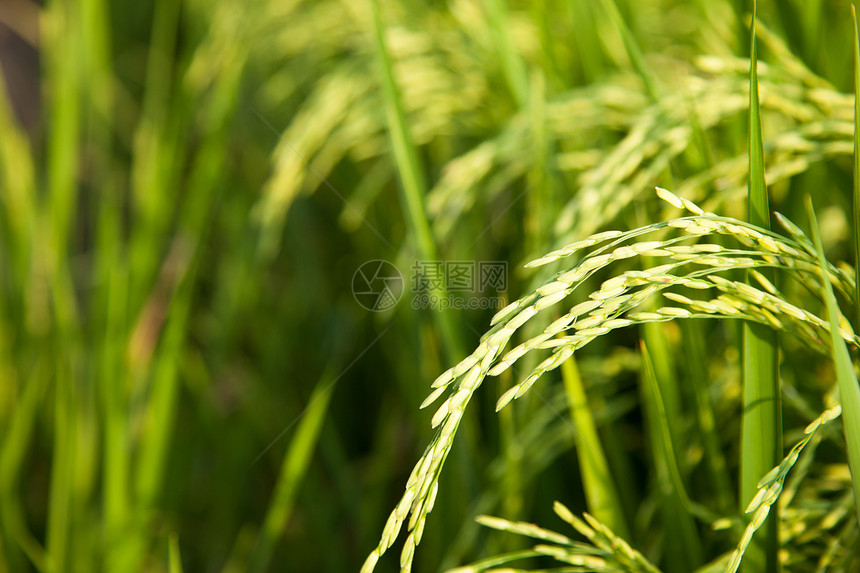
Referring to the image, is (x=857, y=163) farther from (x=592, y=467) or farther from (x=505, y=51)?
(x=505, y=51)

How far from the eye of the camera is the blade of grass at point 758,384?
0.42 m

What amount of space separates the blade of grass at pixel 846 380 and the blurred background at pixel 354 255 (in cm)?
20

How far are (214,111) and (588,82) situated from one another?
0.60 metres

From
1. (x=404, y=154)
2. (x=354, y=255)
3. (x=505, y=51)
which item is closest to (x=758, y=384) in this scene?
(x=404, y=154)

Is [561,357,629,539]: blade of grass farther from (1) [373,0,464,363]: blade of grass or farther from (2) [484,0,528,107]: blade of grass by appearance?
(2) [484,0,528,107]: blade of grass

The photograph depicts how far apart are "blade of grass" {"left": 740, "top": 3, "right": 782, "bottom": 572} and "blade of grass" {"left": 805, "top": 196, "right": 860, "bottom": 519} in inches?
2.7

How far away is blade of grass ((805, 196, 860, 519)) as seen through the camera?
1.09ft

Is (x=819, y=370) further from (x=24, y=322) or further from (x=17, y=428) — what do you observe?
(x=24, y=322)

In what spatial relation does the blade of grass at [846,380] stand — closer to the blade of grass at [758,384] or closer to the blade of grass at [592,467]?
the blade of grass at [758,384]

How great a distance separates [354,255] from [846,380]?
34.2 inches

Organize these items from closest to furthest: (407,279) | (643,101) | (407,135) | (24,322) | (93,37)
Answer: (407,135)
(643,101)
(407,279)
(24,322)
(93,37)

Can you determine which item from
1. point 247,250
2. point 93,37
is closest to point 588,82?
point 247,250

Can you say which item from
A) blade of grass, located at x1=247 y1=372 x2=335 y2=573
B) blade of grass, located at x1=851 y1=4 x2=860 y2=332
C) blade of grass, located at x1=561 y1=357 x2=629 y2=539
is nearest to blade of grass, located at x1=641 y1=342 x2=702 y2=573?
blade of grass, located at x1=561 y1=357 x2=629 y2=539

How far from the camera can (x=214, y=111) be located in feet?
3.43
